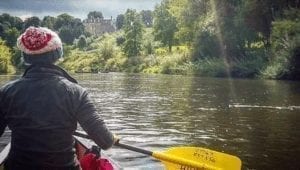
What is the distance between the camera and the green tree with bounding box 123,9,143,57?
89.5m

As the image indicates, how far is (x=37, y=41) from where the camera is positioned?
4555 mm

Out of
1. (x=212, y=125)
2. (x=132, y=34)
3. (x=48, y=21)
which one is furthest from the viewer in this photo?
(x=48, y=21)

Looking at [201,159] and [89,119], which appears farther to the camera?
[201,159]

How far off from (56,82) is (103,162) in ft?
5.40

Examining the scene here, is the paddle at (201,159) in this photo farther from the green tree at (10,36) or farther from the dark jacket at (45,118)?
the green tree at (10,36)

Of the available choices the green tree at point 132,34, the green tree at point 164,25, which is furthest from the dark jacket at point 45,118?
the green tree at point 132,34

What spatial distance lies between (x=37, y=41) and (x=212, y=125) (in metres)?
13.7

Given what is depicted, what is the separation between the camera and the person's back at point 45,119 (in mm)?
4387

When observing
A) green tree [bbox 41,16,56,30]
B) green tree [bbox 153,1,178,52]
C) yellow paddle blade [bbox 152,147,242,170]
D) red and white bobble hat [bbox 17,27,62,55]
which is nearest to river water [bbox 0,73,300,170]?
yellow paddle blade [bbox 152,147,242,170]

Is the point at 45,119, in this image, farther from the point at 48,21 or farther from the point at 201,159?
the point at 48,21

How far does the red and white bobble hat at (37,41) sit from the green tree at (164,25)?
80.3m

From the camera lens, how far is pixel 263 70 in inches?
1916

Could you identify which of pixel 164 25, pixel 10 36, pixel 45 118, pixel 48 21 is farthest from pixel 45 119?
pixel 48 21

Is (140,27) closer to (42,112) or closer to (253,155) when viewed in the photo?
(253,155)
